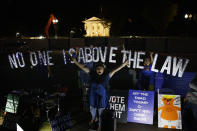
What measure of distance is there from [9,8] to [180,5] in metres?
2.37

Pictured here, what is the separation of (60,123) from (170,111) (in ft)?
11.3

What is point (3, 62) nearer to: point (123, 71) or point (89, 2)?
point (123, 71)

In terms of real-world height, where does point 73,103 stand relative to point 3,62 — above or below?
below

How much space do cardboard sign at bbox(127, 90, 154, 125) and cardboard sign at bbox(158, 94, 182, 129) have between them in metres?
0.31

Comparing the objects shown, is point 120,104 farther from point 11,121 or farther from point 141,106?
point 11,121

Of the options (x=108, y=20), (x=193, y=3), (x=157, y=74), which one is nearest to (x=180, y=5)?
(x=193, y=3)

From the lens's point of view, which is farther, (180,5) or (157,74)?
(157,74)

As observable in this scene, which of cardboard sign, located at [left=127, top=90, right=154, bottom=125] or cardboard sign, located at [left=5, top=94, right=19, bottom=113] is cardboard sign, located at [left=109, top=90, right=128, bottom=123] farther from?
cardboard sign, located at [left=5, top=94, right=19, bottom=113]

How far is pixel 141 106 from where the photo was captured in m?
6.11

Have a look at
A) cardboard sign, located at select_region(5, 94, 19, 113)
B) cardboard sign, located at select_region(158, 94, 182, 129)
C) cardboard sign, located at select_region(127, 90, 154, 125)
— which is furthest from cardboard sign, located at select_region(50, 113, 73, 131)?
cardboard sign, located at select_region(158, 94, 182, 129)

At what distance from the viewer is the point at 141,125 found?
6273 mm

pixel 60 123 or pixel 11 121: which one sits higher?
pixel 60 123

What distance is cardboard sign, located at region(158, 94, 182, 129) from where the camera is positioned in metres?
5.79

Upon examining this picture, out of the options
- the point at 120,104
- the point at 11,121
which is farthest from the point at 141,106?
the point at 11,121
